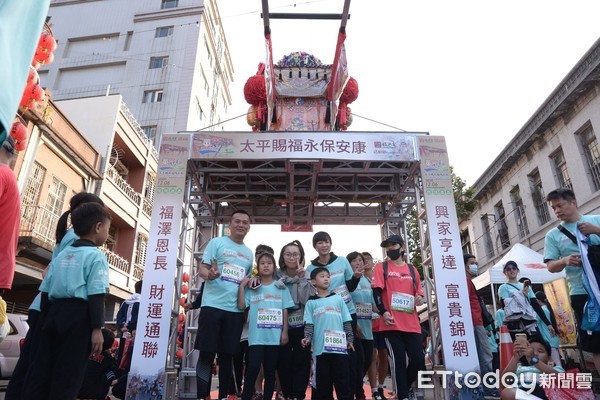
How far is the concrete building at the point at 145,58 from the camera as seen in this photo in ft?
77.0

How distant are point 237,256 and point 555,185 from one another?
12.9 meters

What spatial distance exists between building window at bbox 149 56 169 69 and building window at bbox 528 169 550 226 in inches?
821

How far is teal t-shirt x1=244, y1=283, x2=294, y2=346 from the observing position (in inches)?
164

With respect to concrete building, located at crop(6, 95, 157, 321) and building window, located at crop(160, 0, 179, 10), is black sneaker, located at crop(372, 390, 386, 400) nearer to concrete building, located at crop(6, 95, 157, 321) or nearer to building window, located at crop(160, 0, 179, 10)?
concrete building, located at crop(6, 95, 157, 321)

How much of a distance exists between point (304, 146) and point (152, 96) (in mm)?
20723

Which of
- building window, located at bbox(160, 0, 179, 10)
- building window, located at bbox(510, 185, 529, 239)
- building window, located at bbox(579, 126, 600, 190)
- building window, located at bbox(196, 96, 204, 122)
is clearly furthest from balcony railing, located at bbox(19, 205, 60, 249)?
building window, located at bbox(160, 0, 179, 10)

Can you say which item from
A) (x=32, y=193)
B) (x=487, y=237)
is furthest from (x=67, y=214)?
(x=487, y=237)

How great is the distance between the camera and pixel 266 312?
4.27m

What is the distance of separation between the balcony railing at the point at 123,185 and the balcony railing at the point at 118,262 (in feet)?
8.48

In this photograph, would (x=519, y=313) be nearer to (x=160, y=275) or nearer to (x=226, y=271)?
(x=226, y=271)

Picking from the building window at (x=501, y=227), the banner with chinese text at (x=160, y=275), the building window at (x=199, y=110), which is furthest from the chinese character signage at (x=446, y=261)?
the building window at (x=199, y=110)

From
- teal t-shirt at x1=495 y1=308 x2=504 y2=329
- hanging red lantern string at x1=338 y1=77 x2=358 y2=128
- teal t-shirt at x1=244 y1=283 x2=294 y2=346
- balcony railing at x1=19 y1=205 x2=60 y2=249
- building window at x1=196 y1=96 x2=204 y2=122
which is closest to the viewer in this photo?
teal t-shirt at x1=244 y1=283 x2=294 y2=346

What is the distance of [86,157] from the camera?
14.6 meters

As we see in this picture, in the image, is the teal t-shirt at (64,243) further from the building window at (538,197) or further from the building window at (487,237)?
the building window at (487,237)
